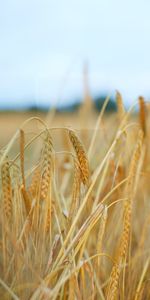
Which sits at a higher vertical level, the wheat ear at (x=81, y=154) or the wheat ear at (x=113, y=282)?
the wheat ear at (x=81, y=154)

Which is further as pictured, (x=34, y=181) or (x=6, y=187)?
(x=34, y=181)

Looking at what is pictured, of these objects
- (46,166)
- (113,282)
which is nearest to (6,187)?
(46,166)

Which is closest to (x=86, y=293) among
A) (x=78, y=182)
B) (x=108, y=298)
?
(x=108, y=298)

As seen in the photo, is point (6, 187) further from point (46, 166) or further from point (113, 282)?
point (113, 282)

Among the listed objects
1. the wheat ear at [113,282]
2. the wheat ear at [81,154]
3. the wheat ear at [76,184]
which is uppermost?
the wheat ear at [81,154]

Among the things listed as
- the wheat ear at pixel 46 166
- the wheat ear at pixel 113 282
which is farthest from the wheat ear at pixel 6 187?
the wheat ear at pixel 113 282

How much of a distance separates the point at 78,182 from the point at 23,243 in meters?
0.11

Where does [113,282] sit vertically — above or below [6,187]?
below

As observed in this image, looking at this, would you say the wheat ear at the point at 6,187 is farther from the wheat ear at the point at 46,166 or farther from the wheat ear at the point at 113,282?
the wheat ear at the point at 113,282

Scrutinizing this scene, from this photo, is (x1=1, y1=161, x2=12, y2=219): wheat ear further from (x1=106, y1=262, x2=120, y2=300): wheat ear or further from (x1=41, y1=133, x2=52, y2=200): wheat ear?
(x1=106, y1=262, x2=120, y2=300): wheat ear

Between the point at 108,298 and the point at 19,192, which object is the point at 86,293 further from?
the point at 19,192

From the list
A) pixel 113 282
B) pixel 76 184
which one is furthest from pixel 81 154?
pixel 113 282

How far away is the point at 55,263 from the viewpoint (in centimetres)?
67

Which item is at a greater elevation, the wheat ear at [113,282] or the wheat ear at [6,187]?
the wheat ear at [6,187]
